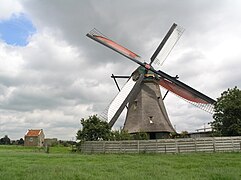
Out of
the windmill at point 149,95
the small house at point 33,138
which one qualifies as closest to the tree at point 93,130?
the windmill at point 149,95

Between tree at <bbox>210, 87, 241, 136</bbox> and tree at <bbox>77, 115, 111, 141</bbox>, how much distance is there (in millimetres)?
10236

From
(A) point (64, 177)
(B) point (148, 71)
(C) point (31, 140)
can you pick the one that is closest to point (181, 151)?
(B) point (148, 71)

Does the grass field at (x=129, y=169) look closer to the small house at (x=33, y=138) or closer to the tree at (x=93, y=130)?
the tree at (x=93, y=130)

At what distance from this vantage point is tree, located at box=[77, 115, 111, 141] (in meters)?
29.4

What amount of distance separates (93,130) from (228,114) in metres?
12.6

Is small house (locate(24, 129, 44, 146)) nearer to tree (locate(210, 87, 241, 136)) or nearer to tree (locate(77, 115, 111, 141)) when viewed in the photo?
tree (locate(77, 115, 111, 141))

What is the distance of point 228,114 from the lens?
2675cm

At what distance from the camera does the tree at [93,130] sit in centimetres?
2942

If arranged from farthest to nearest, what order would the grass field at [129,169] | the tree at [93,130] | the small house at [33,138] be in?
the small house at [33,138], the tree at [93,130], the grass field at [129,169]

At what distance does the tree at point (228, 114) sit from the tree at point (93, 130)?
1024 cm

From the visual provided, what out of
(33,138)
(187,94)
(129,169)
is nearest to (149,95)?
(187,94)

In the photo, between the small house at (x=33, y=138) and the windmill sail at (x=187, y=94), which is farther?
the small house at (x=33, y=138)

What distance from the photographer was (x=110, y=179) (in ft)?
31.1

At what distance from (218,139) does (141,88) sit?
13774mm
